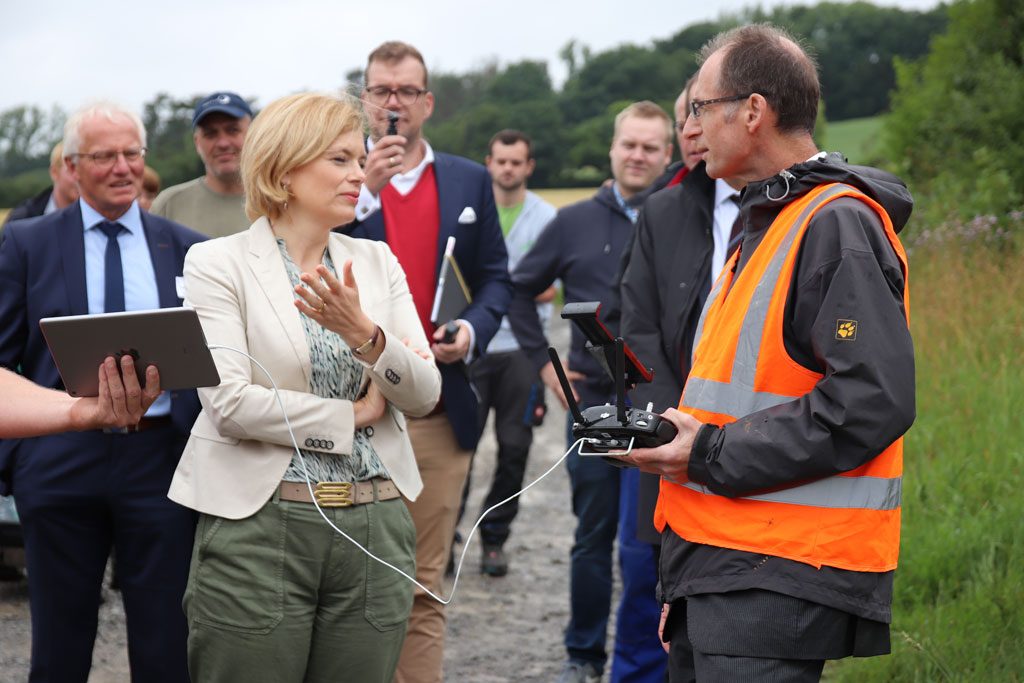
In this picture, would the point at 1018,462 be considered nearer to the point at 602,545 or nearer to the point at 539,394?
the point at 602,545

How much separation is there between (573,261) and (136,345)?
3367 millimetres

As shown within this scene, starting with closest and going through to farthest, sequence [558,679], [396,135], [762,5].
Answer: [396,135]
[558,679]
[762,5]

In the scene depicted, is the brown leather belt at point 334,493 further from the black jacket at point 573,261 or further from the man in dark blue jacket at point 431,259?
the black jacket at point 573,261

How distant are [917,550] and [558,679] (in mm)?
1900

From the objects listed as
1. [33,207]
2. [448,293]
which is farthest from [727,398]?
[33,207]

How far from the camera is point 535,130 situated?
35.2 metres

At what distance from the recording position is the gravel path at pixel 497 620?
5895mm

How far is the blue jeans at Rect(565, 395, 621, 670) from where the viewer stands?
18.7 feet

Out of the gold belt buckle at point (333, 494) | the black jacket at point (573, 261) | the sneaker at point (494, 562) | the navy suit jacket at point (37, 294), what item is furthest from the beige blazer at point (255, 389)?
the sneaker at point (494, 562)

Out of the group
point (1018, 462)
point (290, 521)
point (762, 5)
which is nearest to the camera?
point (290, 521)

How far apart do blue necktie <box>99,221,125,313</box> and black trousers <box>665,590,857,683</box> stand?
2540 mm

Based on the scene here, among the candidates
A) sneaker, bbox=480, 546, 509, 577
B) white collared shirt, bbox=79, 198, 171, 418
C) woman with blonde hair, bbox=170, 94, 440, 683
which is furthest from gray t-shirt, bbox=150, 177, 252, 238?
sneaker, bbox=480, 546, 509, 577

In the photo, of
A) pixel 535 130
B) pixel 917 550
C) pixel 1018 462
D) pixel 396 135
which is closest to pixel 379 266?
pixel 396 135

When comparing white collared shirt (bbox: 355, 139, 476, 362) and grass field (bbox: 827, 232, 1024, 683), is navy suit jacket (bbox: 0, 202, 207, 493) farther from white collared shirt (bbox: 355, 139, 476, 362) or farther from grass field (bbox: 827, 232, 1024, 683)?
grass field (bbox: 827, 232, 1024, 683)
